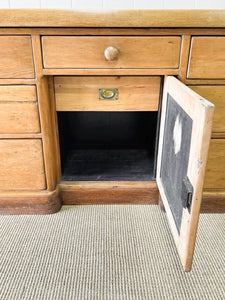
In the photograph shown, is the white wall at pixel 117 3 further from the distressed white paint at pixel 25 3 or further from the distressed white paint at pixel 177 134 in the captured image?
the distressed white paint at pixel 177 134

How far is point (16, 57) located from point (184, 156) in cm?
65

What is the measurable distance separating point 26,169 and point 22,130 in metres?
0.16

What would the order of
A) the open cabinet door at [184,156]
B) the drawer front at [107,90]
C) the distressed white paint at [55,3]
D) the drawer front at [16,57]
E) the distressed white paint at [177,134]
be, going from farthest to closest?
the distressed white paint at [55,3]
the drawer front at [107,90]
the drawer front at [16,57]
the distressed white paint at [177,134]
the open cabinet door at [184,156]

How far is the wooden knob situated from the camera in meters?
0.86

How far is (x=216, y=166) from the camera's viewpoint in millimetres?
1032

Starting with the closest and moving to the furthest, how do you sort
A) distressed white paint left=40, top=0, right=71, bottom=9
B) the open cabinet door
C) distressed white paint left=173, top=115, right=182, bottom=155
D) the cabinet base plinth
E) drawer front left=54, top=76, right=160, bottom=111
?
the open cabinet door < distressed white paint left=173, top=115, right=182, bottom=155 < drawer front left=54, top=76, right=160, bottom=111 < the cabinet base plinth < distressed white paint left=40, top=0, right=71, bottom=9

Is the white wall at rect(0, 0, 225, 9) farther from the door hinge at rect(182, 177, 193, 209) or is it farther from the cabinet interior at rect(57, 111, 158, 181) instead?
the door hinge at rect(182, 177, 193, 209)

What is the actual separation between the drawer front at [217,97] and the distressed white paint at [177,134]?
223 mm

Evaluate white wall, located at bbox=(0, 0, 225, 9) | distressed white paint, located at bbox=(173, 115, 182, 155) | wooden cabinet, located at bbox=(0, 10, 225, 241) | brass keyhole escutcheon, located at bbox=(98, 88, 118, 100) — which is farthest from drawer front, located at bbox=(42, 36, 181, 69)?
white wall, located at bbox=(0, 0, 225, 9)

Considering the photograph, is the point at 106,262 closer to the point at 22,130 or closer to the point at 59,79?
the point at 22,130

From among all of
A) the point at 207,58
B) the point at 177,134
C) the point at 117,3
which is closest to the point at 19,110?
the point at 177,134

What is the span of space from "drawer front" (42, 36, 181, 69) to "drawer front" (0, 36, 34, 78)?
57 millimetres

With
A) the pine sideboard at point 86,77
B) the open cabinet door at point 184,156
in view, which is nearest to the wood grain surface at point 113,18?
the pine sideboard at point 86,77

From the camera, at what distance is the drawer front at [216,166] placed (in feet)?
→ 3.30
